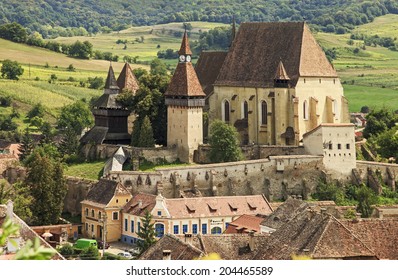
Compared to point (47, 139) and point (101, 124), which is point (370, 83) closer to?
point (47, 139)

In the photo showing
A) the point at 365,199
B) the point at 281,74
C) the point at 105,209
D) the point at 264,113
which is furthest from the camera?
the point at 264,113

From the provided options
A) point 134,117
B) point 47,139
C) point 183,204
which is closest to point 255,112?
point 134,117

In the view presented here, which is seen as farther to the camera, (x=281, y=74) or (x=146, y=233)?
(x=281, y=74)

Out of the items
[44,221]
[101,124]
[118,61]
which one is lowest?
[44,221]

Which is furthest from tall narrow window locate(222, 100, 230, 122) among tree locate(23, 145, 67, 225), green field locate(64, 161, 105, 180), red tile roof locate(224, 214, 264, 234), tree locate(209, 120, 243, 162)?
red tile roof locate(224, 214, 264, 234)

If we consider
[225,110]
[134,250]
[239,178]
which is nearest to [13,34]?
[225,110]

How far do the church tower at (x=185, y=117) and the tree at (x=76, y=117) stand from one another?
30.3 m

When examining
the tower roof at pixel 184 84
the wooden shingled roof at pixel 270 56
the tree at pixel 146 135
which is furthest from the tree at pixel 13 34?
the tree at pixel 146 135

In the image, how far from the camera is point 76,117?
10712 centimetres

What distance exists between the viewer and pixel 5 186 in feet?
239

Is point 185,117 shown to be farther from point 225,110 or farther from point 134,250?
point 134,250

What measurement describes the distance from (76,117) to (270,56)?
31.3 meters

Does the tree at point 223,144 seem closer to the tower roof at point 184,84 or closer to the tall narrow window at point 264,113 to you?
the tower roof at point 184,84
